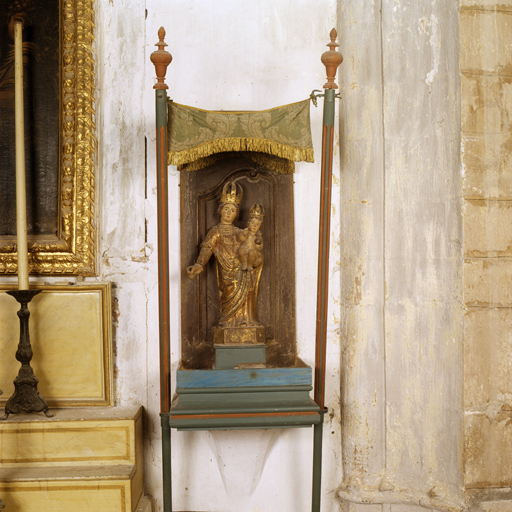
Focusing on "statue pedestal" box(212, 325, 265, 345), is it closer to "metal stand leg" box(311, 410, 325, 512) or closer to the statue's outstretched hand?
the statue's outstretched hand

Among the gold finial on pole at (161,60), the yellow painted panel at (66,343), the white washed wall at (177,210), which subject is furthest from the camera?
the white washed wall at (177,210)

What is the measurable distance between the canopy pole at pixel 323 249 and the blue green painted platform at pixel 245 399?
112mm

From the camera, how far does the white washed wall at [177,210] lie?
10.1 feet

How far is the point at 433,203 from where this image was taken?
113 inches

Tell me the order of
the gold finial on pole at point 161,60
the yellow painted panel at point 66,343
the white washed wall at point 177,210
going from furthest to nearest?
1. the white washed wall at point 177,210
2. the yellow painted panel at point 66,343
3. the gold finial on pole at point 161,60

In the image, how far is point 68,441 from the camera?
2771 millimetres

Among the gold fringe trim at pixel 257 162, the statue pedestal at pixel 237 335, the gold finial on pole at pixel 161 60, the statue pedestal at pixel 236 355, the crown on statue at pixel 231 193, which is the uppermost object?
the gold finial on pole at pixel 161 60

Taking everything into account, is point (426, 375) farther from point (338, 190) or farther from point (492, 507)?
Answer: point (338, 190)

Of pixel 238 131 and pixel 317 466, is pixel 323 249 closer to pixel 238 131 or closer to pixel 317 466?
pixel 238 131

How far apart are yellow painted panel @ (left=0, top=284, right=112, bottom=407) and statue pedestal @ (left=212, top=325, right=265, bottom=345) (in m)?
0.65

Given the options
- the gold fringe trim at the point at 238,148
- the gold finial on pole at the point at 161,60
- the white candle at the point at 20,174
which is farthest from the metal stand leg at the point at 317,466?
the gold finial on pole at the point at 161,60

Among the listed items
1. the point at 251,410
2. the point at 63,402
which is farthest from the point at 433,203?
the point at 63,402

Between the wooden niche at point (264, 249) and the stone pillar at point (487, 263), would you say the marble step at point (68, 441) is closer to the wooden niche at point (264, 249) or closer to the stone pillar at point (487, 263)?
the wooden niche at point (264, 249)

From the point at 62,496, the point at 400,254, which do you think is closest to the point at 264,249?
the point at 400,254
